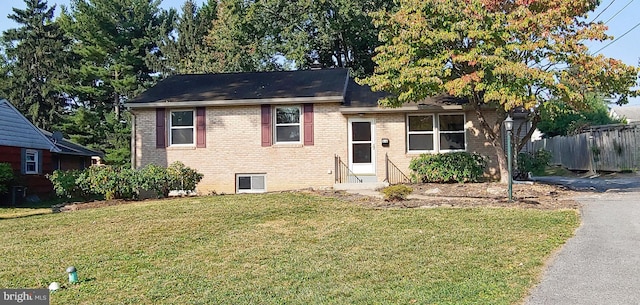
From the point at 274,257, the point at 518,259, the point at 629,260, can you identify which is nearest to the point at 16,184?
the point at 274,257

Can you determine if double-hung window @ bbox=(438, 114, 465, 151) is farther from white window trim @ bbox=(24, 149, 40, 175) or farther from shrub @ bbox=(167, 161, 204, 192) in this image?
white window trim @ bbox=(24, 149, 40, 175)

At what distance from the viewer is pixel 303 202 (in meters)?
11.3

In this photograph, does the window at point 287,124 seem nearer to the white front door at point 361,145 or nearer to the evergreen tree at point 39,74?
the white front door at point 361,145

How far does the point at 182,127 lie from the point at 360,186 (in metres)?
6.67

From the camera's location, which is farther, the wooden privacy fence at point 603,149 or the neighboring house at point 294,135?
the wooden privacy fence at point 603,149

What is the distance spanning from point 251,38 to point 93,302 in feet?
71.1

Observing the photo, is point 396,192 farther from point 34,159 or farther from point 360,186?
point 34,159

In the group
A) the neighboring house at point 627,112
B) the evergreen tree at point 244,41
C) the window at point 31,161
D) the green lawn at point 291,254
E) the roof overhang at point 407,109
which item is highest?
the evergreen tree at point 244,41

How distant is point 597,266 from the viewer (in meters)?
5.72

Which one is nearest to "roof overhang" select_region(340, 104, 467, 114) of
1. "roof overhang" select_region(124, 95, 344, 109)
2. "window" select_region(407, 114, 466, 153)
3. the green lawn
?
"window" select_region(407, 114, 466, 153)

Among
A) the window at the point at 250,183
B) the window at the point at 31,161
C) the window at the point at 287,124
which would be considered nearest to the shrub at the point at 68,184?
the window at the point at 250,183

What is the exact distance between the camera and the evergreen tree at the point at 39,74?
113 ft

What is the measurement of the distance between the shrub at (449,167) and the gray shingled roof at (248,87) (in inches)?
140

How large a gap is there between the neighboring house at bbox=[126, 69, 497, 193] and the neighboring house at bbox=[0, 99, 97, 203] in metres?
5.04
